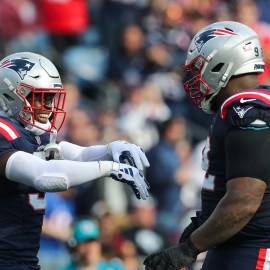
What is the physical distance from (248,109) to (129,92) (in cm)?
585

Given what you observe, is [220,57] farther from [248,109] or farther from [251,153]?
[251,153]

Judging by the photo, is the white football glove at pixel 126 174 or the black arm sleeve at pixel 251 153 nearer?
the black arm sleeve at pixel 251 153

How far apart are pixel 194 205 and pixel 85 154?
431 centimetres

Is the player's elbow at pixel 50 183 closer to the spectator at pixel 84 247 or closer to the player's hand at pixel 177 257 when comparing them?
the player's hand at pixel 177 257

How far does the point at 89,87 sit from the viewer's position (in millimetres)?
10453

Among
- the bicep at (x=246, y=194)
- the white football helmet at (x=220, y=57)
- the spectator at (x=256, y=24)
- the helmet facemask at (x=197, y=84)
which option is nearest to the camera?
the bicep at (x=246, y=194)

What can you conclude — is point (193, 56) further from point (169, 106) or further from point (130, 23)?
point (130, 23)

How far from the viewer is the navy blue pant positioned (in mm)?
4344

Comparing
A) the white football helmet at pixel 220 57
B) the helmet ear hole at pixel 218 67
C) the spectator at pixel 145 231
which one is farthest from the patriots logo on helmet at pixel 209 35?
the spectator at pixel 145 231

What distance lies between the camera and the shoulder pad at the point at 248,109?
4188mm

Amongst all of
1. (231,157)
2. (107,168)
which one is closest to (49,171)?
(107,168)

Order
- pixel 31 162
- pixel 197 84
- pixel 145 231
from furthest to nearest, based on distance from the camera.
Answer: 1. pixel 145 231
2. pixel 197 84
3. pixel 31 162

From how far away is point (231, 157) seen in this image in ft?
13.9

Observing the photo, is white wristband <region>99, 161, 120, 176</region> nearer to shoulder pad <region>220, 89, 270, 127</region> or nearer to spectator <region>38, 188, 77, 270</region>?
shoulder pad <region>220, 89, 270, 127</region>
